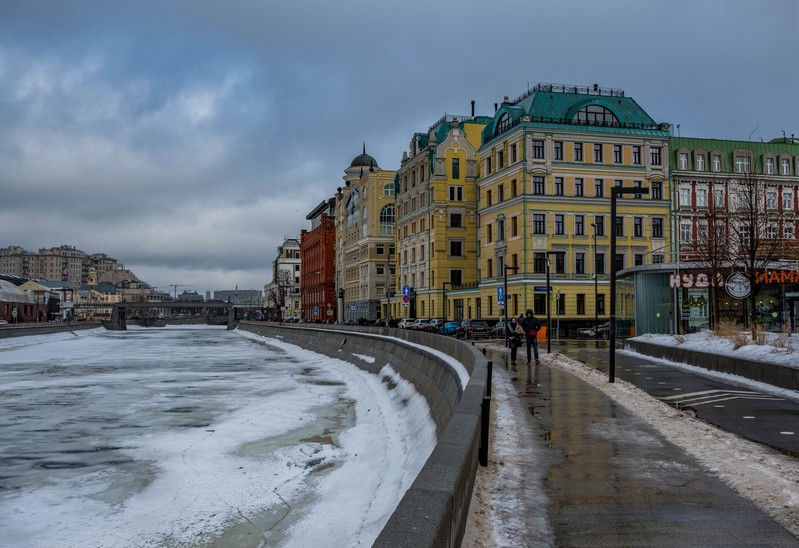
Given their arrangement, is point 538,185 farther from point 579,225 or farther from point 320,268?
point 320,268

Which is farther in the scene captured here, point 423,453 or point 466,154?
point 466,154

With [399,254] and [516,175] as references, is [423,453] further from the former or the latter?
[399,254]

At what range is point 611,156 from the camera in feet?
217

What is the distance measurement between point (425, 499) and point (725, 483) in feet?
14.3

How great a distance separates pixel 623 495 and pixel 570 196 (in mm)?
58959

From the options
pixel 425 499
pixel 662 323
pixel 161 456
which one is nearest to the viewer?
pixel 425 499

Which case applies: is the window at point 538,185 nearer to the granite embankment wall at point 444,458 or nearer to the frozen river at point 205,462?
the granite embankment wall at point 444,458

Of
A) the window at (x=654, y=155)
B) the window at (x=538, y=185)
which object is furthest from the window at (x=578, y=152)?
the window at (x=654, y=155)

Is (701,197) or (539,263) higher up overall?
(701,197)

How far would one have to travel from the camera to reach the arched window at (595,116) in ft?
217

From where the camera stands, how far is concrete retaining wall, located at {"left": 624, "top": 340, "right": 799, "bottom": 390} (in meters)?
17.1

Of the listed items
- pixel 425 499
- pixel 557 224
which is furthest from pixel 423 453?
pixel 557 224

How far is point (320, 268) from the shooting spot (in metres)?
138

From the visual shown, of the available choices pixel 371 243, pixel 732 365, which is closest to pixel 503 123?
pixel 371 243
